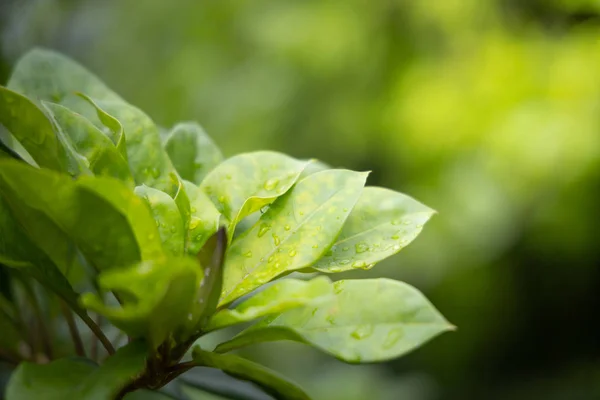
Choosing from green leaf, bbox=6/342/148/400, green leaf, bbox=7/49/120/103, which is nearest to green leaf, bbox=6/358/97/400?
green leaf, bbox=6/342/148/400

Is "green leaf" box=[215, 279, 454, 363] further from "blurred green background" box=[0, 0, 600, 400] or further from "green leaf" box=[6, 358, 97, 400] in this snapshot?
"blurred green background" box=[0, 0, 600, 400]

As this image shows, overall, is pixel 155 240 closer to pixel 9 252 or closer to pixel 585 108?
pixel 9 252

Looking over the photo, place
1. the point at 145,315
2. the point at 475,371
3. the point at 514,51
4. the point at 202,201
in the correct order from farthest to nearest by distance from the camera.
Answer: the point at 475,371, the point at 514,51, the point at 202,201, the point at 145,315

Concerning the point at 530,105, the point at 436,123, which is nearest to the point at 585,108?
the point at 530,105

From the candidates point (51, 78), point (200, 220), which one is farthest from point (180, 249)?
point (51, 78)

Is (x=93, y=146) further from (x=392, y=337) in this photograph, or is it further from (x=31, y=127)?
(x=392, y=337)

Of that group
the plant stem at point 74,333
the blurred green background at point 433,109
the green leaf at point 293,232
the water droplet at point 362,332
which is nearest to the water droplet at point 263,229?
the green leaf at point 293,232

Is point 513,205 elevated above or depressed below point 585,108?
below
